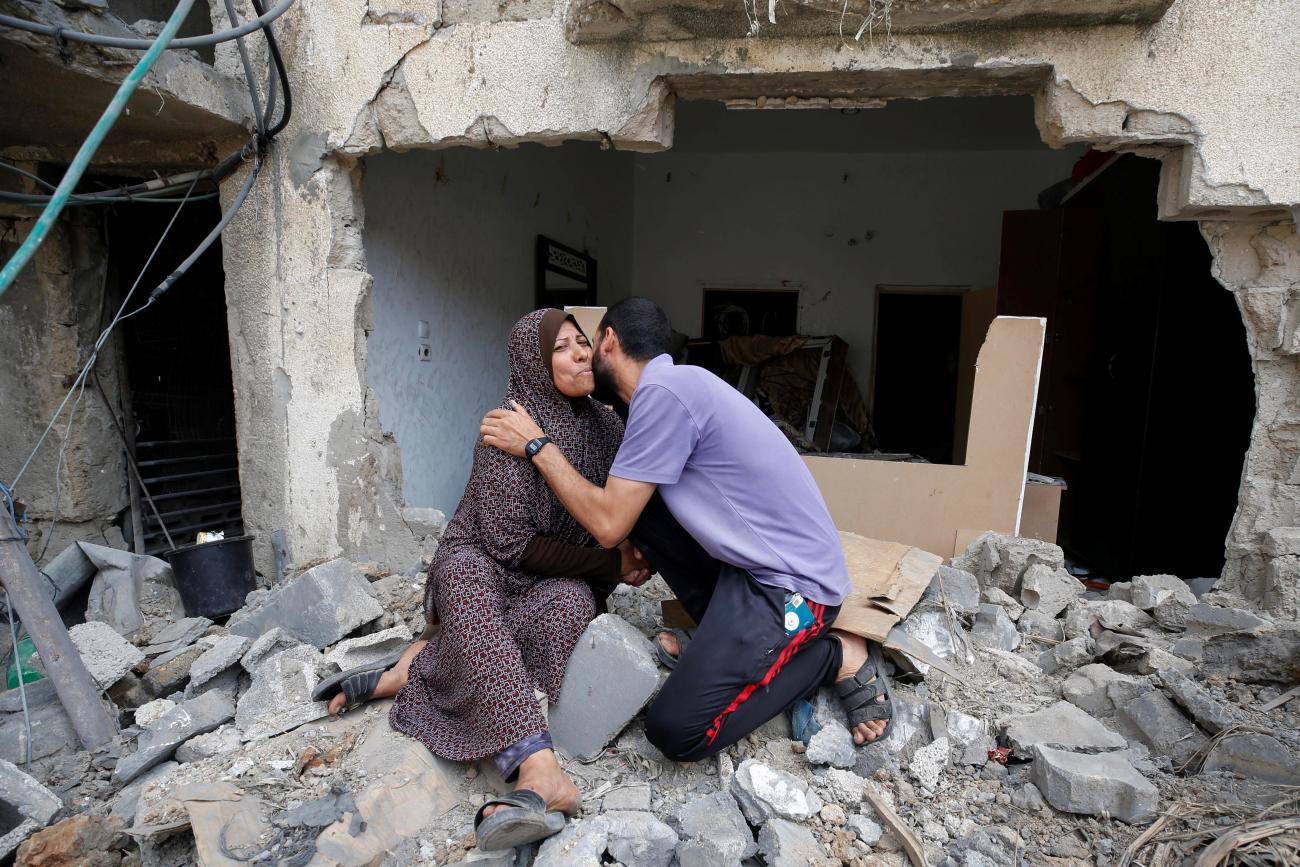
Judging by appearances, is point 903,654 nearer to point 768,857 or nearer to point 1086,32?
point 768,857

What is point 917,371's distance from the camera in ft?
25.9

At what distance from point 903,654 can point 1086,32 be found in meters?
2.51

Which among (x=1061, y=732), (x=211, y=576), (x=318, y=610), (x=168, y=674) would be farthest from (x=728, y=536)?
(x=211, y=576)

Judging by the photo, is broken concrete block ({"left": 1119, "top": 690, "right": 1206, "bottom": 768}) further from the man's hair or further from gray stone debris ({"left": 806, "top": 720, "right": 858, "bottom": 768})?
the man's hair

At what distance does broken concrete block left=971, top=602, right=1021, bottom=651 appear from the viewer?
9.14 feet

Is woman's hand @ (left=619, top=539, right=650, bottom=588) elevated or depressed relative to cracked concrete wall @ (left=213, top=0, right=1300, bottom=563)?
depressed

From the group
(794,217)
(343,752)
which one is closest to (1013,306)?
(794,217)

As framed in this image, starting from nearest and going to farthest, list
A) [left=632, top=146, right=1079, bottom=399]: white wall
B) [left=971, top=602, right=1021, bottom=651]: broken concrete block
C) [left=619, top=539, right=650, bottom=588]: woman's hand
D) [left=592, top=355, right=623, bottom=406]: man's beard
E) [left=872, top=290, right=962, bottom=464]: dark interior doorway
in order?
[left=592, top=355, right=623, bottom=406]: man's beard, [left=619, top=539, right=650, bottom=588]: woman's hand, [left=971, top=602, right=1021, bottom=651]: broken concrete block, [left=632, top=146, right=1079, bottom=399]: white wall, [left=872, top=290, right=962, bottom=464]: dark interior doorway

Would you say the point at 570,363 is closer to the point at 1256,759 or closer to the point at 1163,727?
the point at 1163,727

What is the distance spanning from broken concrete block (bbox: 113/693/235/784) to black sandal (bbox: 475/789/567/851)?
122cm

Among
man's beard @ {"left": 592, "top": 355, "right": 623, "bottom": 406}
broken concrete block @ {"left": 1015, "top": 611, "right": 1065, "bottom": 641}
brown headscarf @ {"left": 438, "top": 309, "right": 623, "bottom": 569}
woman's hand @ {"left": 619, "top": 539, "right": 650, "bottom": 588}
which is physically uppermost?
man's beard @ {"left": 592, "top": 355, "right": 623, "bottom": 406}

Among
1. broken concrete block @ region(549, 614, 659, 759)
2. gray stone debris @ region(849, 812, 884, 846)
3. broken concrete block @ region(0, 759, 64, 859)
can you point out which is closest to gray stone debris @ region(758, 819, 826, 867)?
gray stone debris @ region(849, 812, 884, 846)

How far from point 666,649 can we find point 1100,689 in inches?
57.3

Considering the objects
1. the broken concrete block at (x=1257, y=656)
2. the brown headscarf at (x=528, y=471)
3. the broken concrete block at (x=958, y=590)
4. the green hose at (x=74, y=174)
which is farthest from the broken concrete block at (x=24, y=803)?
the broken concrete block at (x=1257, y=656)
